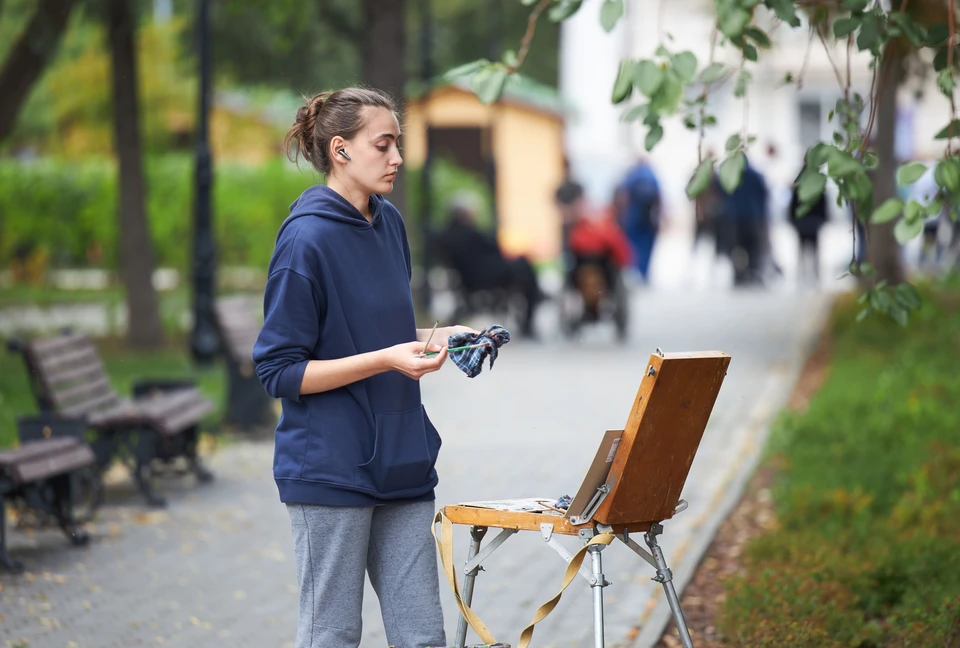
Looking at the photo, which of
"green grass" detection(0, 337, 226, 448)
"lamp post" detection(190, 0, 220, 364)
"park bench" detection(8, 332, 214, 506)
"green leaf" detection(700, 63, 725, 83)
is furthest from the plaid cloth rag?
"lamp post" detection(190, 0, 220, 364)

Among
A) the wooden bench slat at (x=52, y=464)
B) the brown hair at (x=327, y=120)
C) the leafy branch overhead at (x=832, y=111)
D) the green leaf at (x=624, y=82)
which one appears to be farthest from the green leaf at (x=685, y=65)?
the wooden bench slat at (x=52, y=464)

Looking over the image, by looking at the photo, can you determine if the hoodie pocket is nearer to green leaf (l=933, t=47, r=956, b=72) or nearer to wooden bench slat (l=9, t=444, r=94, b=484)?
green leaf (l=933, t=47, r=956, b=72)

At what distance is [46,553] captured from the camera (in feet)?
24.3

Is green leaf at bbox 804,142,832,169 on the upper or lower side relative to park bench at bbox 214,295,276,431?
upper

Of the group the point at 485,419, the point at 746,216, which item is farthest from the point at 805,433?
the point at 746,216

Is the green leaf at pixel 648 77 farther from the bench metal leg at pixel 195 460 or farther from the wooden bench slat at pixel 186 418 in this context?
the bench metal leg at pixel 195 460

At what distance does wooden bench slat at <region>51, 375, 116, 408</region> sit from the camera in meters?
8.40

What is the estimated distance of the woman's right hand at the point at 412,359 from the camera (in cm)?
369

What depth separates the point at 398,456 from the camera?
153 inches

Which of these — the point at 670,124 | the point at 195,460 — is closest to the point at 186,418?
the point at 195,460

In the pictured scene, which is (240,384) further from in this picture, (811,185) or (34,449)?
(811,185)

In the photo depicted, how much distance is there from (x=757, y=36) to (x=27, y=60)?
30.9ft

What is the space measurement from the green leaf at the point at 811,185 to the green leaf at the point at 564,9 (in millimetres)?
924

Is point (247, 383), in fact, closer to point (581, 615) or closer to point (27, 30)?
point (27, 30)
